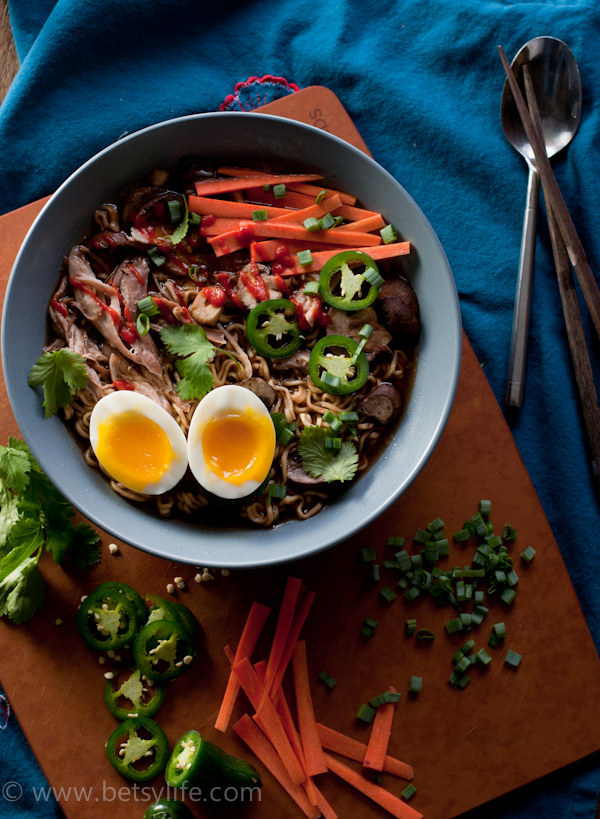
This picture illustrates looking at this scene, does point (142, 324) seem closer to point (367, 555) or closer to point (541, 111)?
point (367, 555)

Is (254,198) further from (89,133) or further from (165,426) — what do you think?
(165,426)

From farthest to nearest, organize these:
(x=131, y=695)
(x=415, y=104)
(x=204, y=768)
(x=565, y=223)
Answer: (x=415, y=104) < (x=565, y=223) < (x=131, y=695) < (x=204, y=768)

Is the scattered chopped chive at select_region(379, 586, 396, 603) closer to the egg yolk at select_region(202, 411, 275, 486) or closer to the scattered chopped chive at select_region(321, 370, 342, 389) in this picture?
the egg yolk at select_region(202, 411, 275, 486)

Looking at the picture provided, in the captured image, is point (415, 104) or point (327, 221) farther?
point (415, 104)

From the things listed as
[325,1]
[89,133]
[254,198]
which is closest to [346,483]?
[254,198]

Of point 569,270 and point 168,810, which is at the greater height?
point 569,270

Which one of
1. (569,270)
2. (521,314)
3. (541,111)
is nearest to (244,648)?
(521,314)

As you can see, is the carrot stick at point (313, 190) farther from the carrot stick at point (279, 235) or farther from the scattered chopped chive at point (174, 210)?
the scattered chopped chive at point (174, 210)
